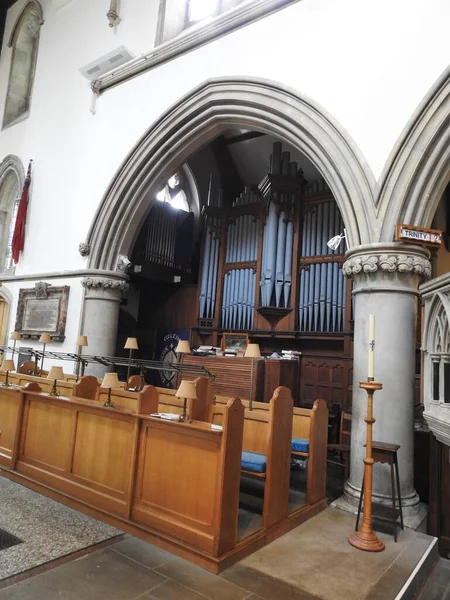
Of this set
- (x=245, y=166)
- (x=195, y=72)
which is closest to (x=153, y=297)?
(x=245, y=166)

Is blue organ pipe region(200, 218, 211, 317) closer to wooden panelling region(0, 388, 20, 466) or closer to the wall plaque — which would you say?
the wall plaque

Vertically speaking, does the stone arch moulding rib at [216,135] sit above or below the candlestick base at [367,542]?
above

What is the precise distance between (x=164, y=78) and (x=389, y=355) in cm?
504

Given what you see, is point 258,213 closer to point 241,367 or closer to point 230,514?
point 241,367

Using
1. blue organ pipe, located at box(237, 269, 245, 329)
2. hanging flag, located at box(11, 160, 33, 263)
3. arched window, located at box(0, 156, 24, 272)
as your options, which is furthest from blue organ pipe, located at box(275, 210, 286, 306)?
arched window, located at box(0, 156, 24, 272)

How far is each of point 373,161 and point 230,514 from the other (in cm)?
334

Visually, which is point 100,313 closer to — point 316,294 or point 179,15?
point 316,294

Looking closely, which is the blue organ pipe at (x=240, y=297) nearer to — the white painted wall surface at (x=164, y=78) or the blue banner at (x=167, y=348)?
the blue banner at (x=167, y=348)

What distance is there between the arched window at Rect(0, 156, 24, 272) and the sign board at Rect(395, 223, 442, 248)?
7.33 m

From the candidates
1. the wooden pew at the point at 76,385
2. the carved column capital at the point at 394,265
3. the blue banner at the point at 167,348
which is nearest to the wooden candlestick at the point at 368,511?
the carved column capital at the point at 394,265

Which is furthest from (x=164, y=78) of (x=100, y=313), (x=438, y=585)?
(x=438, y=585)

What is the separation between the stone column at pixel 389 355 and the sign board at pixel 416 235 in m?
0.08

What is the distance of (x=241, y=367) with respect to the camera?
5.43m

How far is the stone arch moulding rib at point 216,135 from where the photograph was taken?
13.5 feet
